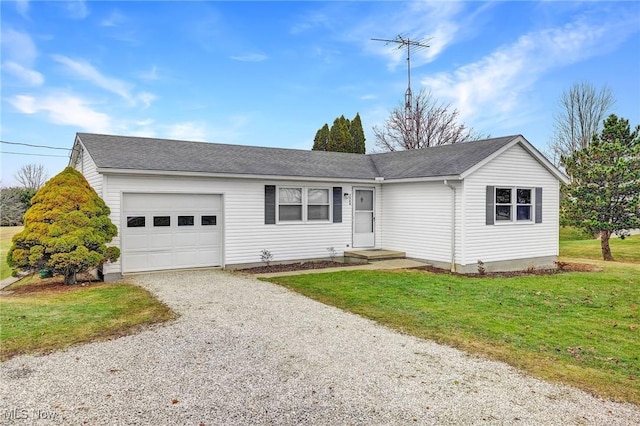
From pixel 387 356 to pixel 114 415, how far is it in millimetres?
3079

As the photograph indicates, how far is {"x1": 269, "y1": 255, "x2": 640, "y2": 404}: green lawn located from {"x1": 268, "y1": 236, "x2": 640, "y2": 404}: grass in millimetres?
14

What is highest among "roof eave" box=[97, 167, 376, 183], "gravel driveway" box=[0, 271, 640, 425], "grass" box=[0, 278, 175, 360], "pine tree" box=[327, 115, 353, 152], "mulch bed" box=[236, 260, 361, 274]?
"pine tree" box=[327, 115, 353, 152]

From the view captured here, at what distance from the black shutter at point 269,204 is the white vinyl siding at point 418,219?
4203mm

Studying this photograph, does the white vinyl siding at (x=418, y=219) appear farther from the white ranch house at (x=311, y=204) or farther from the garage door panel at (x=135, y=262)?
the garage door panel at (x=135, y=262)

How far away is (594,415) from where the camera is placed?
374 centimetres

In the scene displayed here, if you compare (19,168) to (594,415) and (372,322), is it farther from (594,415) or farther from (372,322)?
(594,415)

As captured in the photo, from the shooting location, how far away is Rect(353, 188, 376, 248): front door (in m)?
14.8

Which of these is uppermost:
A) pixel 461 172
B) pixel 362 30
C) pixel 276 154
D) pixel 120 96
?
pixel 362 30

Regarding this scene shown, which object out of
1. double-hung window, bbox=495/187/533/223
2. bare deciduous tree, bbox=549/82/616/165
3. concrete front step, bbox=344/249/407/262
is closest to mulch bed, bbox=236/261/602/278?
concrete front step, bbox=344/249/407/262

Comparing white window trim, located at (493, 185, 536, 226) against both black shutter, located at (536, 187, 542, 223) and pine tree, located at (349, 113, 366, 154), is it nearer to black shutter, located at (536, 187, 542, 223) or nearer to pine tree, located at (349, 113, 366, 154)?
black shutter, located at (536, 187, 542, 223)

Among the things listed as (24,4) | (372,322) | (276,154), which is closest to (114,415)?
(372,322)

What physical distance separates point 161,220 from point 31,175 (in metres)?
37.1

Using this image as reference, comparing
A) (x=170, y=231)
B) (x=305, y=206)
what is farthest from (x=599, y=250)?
(x=170, y=231)

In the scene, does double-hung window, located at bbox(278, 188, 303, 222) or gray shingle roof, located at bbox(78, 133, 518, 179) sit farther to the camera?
double-hung window, located at bbox(278, 188, 303, 222)
